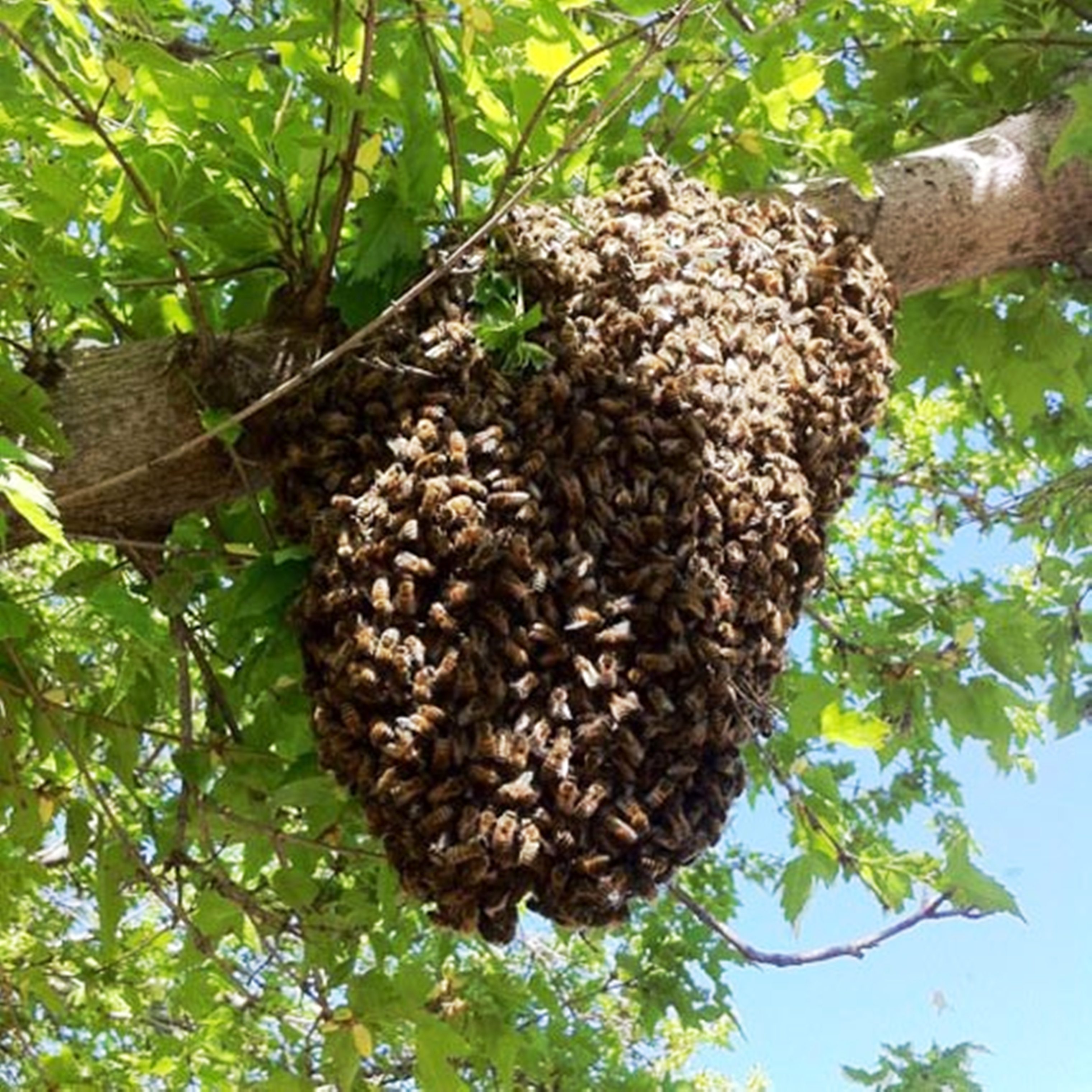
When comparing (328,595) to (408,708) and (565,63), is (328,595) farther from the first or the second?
(565,63)

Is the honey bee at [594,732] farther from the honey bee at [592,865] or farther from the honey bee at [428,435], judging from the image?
the honey bee at [428,435]

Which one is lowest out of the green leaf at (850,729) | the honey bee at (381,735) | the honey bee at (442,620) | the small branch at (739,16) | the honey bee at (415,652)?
the honey bee at (381,735)

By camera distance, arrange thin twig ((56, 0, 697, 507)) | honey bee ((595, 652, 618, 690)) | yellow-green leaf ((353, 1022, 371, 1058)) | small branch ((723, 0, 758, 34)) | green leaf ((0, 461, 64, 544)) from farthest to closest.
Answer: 1. small branch ((723, 0, 758, 34))
2. yellow-green leaf ((353, 1022, 371, 1058))
3. thin twig ((56, 0, 697, 507))
4. honey bee ((595, 652, 618, 690))
5. green leaf ((0, 461, 64, 544))

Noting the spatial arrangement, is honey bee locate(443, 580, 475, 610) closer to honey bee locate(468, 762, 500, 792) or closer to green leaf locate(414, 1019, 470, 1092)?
honey bee locate(468, 762, 500, 792)

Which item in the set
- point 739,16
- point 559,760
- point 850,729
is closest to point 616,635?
point 559,760

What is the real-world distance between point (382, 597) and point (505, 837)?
350mm

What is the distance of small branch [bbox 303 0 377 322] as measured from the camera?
2.05m

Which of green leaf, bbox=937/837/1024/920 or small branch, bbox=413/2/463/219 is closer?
small branch, bbox=413/2/463/219

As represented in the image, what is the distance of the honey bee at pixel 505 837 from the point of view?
6.13 feet

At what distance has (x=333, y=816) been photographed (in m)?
2.61

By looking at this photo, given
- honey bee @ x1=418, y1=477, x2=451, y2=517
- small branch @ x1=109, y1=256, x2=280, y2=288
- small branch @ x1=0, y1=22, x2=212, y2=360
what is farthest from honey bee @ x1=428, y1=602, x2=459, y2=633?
small branch @ x1=109, y1=256, x2=280, y2=288

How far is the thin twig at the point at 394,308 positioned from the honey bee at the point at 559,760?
1.95 feet

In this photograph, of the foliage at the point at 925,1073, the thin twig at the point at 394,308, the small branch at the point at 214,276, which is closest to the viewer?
the thin twig at the point at 394,308

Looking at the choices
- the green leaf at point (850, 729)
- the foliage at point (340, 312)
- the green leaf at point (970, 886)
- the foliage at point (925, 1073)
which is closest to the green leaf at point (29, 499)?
the foliage at point (340, 312)
